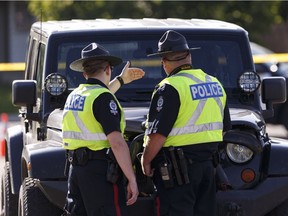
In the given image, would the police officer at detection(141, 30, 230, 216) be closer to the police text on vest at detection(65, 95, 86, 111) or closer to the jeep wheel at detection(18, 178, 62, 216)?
the police text on vest at detection(65, 95, 86, 111)

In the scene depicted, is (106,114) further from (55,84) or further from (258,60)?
(258,60)

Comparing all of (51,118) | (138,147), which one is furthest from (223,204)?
(51,118)

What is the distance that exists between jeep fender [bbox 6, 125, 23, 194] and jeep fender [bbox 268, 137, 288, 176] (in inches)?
82.1

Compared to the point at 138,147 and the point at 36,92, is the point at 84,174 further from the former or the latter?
the point at 36,92

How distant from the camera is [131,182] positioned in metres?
5.95

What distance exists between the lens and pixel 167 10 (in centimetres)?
2758

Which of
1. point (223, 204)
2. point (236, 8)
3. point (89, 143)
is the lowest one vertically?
point (236, 8)

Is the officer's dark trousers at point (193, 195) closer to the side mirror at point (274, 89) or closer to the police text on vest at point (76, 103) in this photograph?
the police text on vest at point (76, 103)

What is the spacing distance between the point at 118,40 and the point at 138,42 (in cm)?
16

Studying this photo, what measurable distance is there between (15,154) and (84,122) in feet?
7.73

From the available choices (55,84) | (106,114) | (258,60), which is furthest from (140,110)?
(258,60)

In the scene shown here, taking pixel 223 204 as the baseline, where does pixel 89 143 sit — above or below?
above

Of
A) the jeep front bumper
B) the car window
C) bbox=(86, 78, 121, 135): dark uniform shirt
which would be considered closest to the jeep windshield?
the car window

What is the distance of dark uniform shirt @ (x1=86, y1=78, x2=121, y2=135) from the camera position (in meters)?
5.93
